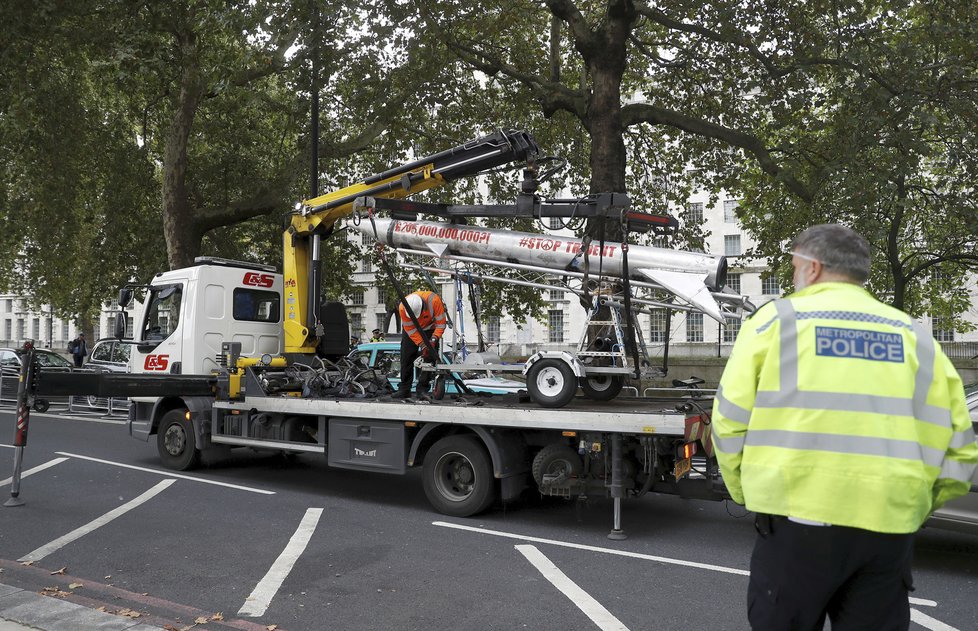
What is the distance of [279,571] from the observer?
5.65 metres

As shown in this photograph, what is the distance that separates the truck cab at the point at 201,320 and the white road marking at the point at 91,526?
5.76 ft

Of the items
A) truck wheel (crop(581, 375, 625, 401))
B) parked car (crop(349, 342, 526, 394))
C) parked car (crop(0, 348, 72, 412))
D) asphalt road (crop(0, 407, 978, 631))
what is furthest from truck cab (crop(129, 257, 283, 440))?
parked car (crop(0, 348, 72, 412))

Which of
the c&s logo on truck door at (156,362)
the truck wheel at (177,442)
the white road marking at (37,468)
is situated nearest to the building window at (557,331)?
the c&s logo on truck door at (156,362)

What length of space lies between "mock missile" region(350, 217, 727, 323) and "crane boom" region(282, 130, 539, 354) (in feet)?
1.66

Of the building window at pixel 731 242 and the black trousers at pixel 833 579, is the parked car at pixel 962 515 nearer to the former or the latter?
the black trousers at pixel 833 579

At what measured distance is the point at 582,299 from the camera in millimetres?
7863

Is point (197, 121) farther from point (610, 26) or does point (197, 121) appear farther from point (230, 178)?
point (610, 26)

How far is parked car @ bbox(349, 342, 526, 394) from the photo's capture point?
9.41 metres

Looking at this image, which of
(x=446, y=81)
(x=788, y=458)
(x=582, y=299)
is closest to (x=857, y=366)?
(x=788, y=458)

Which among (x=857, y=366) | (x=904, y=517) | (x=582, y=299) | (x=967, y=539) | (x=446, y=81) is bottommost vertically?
(x=967, y=539)

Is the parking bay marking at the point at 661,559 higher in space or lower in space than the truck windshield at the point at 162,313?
lower

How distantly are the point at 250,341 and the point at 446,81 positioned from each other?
24.3 ft

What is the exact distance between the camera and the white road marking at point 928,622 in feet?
14.9

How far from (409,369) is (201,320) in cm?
307
